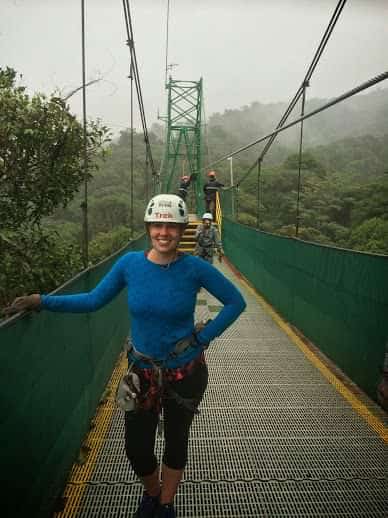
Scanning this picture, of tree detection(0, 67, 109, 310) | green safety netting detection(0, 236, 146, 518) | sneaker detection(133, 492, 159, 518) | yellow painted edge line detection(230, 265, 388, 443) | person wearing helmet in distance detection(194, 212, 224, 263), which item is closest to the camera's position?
green safety netting detection(0, 236, 146, 518)

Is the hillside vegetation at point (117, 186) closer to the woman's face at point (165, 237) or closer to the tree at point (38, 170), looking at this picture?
the tree at point (38, 170)

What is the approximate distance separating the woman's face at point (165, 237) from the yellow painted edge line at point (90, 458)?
139cm

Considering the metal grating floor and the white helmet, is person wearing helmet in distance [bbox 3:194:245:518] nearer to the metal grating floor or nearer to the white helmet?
the white helmet

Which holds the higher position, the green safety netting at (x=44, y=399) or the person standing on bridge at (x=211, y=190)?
the person standing on bridge at (x=211, y=190)

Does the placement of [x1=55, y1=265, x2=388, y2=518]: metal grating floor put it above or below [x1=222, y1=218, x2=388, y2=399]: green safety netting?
below

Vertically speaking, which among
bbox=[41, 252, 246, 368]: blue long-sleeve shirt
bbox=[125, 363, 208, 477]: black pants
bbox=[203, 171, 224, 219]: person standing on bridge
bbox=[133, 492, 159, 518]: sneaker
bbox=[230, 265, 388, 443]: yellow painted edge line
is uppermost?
bbox=[203, 171, 224, 219]: person standing on bridge

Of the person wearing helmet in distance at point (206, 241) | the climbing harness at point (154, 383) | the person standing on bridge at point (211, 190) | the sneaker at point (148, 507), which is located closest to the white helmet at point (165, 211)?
the climbing harness at point (154, 383)

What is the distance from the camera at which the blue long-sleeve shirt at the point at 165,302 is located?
5.71 feet

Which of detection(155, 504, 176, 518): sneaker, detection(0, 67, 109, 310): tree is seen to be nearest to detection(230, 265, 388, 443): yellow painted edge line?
detection(155, 504, 176, 518): sneaker

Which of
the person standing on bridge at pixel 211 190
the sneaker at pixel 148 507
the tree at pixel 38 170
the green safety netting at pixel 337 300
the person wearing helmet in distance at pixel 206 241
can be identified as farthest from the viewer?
the person standing on bridge at pixel 211 190

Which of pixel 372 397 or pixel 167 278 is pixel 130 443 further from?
pixel 372 397

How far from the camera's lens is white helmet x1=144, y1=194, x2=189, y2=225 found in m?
1.78

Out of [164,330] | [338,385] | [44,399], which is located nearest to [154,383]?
[164,330]

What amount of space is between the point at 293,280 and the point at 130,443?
4076 millimetres
